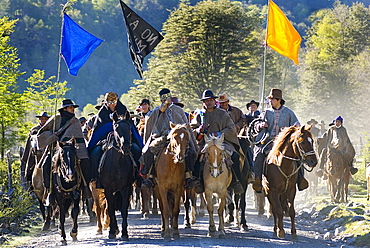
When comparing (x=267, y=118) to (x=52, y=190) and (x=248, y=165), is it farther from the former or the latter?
(x=52, y=190)

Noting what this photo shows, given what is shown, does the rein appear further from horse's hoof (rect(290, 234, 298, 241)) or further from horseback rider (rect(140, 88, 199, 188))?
horseback rider (rect(140, 88, 199, 188))

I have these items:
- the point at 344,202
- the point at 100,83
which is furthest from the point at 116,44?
the point at 344,202

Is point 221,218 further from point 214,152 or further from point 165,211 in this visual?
point 214,152

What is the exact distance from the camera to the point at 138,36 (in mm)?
17719

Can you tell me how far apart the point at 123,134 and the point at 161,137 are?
808 millimetres

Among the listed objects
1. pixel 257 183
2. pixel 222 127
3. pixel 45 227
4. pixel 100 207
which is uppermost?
pixel 222 127

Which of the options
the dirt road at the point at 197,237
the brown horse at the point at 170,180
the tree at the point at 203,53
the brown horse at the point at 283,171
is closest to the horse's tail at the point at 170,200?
the brown horse at the point at 170,180

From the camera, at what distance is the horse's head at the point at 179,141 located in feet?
44.1

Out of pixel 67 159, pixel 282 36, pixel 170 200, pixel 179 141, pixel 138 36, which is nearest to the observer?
pixel 179 141

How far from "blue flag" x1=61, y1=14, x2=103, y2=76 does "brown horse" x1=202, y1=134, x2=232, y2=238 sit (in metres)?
3.90

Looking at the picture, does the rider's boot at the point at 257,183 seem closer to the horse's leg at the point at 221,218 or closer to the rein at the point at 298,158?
the rein at the point at 298,158

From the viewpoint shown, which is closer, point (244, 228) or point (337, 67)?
point (244, 228)

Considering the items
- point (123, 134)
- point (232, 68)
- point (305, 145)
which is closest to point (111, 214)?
point (123, 134)

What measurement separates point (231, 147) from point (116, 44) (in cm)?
15335
